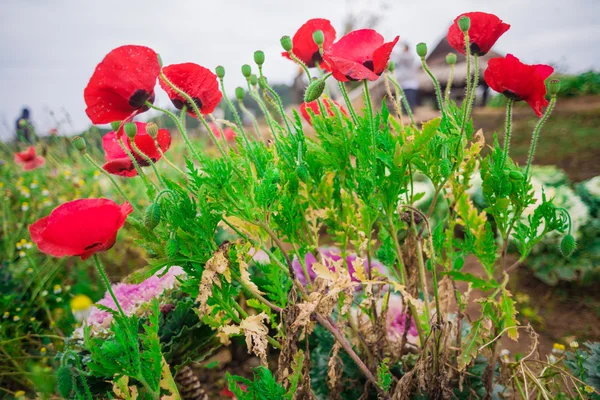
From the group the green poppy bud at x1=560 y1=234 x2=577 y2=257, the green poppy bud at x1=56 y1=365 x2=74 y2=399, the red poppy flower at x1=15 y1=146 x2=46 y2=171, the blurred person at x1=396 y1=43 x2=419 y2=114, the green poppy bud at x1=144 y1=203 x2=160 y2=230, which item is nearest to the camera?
the green poppy bud at x1=144 y1=203 x2=160 y2=230

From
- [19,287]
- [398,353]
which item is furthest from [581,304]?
[19,287]

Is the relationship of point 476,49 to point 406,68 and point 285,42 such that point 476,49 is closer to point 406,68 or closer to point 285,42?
point 285,42

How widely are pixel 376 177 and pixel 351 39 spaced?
0.90 ft

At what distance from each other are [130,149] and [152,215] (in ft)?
0.96

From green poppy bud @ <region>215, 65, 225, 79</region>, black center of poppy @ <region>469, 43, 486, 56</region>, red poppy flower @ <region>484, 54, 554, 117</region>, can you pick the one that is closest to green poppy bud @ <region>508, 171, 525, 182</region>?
red poppy flower @ <region>484, 54, 554, 117</region>

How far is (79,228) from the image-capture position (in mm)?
721

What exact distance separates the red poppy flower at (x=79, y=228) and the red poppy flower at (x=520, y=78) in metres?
0.79

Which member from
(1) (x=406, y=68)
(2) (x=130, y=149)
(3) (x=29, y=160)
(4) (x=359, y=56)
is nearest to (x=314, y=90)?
(4) (x=359, y=56)

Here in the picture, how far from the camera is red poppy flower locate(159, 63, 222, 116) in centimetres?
83

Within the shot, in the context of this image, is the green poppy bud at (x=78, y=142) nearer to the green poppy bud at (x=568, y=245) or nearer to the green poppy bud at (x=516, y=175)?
the green poppy bud at (x=516, y=175)

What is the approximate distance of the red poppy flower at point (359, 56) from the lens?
716 mm

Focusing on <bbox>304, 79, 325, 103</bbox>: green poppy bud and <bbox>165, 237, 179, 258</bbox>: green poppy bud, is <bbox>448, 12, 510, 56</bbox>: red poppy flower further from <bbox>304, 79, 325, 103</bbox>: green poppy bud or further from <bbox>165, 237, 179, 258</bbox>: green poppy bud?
<bbox>165, 237, 179, 258</bbox>: green poppy bud

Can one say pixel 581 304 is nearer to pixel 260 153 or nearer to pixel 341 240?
pixel 341 240

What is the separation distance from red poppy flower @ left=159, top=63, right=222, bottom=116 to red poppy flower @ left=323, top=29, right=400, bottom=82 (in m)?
0.27
